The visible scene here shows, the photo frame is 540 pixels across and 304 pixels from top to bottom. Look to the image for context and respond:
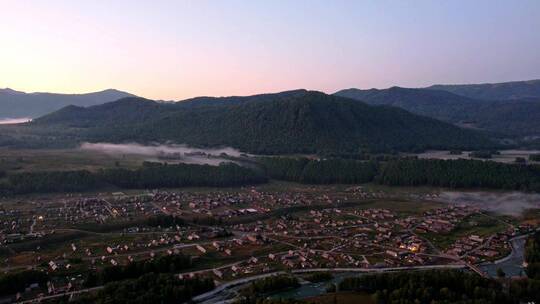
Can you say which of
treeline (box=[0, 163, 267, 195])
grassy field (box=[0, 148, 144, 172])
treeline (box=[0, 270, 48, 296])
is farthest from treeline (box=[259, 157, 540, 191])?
treeline (box=[0, 270, 48, 296])

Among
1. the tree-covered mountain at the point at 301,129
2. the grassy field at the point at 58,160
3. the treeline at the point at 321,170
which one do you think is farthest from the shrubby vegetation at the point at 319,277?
the tree-covered mountain at the point at 301,129

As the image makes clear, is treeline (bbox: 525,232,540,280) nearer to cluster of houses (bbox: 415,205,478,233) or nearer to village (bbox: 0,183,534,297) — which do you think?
village (bbox: 0,183,534,297)

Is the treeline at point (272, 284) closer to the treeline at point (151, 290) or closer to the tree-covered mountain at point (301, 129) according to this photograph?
the treeline at point (151, 290)

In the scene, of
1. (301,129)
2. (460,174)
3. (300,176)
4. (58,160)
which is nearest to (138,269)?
(300,176)

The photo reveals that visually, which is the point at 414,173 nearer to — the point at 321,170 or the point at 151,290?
the point at 321,170

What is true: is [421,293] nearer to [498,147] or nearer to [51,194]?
[51,194]

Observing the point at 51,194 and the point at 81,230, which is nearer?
the point at 81,230

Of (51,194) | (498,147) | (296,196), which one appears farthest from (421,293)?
(498,147)
